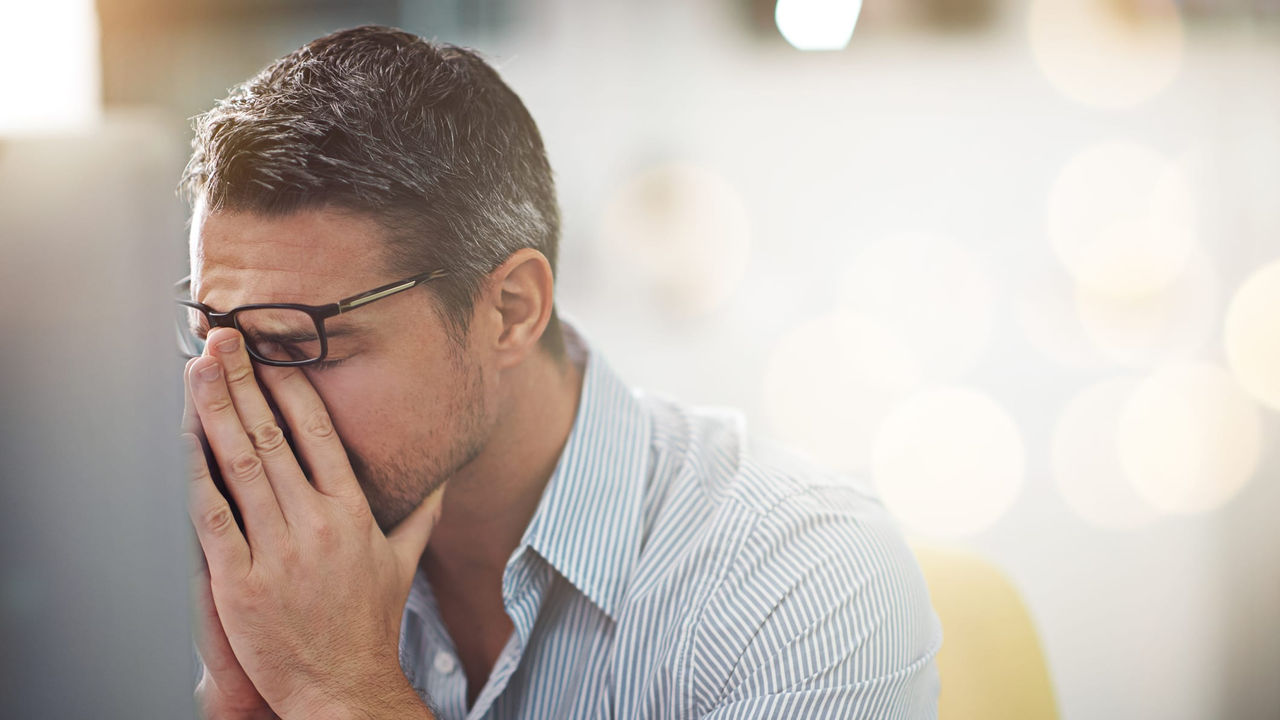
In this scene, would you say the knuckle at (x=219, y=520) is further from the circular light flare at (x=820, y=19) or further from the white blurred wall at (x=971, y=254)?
the white blurred wall at (x=971, y=254)

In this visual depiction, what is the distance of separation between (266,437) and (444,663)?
0.41 m

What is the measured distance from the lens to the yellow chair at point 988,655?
107cm

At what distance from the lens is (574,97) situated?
2.25 m

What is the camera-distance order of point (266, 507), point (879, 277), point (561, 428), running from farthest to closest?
point (879, 277)
point (561, 428)
point (266, 507)

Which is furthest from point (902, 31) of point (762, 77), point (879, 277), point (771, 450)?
point (771, 450)

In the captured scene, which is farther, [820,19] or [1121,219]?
[1121,219]

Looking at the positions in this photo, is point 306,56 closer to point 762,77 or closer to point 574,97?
point 574,97

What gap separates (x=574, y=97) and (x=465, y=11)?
37 cm

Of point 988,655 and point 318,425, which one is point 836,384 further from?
point 318,425

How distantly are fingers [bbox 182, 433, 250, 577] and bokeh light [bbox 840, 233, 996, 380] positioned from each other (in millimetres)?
1754

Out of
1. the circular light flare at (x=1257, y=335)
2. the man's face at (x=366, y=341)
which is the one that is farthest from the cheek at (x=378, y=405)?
the circular light flare at (x=1257, y=335)

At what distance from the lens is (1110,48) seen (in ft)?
7.22

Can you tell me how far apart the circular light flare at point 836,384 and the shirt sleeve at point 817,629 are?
1259 mm

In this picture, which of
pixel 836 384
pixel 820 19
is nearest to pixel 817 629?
pixel 820 19
